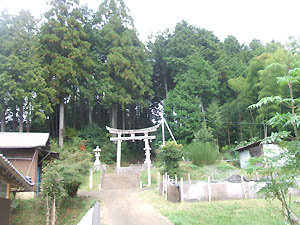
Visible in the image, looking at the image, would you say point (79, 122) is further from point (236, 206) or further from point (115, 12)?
point (236, 206)

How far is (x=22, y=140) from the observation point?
1245 centimetres

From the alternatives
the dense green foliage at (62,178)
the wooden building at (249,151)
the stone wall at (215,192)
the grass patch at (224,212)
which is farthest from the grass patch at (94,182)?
the wooden building at (249,151)

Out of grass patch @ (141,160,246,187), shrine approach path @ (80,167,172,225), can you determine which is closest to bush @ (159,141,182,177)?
grass patch @ (141,160,246,187)

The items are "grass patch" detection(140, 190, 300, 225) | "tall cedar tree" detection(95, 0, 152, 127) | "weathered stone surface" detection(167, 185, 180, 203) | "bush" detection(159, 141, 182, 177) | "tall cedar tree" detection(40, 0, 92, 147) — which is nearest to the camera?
"grass patch" detection(140, 190, 300, 225)

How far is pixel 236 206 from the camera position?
9438mm

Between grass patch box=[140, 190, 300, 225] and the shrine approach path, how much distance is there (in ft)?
1.50

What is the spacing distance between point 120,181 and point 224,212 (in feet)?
30.5

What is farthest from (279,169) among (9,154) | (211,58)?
(211,58)

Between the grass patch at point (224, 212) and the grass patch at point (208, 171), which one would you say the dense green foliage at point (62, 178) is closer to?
the grass patch at point (224, 212)

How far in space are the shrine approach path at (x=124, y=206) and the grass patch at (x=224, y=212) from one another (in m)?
0.46

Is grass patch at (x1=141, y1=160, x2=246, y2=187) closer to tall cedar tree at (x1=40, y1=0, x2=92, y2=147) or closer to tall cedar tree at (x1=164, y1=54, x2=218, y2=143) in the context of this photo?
tall cedar tree at (x1=164, y1=54, x2=218, y2=143)

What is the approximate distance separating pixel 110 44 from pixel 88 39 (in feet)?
7.18

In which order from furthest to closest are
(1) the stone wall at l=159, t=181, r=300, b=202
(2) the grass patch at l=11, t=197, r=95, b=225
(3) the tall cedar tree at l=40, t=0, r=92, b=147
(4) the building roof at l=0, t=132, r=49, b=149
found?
(3) the tall cedar tree at l=40, t=0, r=92, b=147 < (4) the building roof at l=0, t=132, r=49, b=149 < (1) the stone wall at l=159, t=181, r=300, b=202 < (2) the grass patch at l=11, t=197, r=95, b=225

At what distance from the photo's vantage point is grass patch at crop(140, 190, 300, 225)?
8.15 meters
